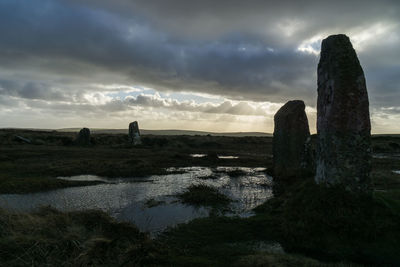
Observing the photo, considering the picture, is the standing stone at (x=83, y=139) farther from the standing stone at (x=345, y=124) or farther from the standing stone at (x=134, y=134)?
the standing stone at (x=345, y=124)

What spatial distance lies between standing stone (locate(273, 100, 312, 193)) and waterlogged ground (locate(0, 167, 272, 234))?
1.29 meters

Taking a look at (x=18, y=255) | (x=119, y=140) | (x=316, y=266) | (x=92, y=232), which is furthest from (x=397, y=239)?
(x=119, y=140)

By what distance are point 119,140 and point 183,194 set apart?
130 ft

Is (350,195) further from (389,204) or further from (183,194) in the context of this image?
(183,194)

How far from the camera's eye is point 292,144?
1681 cm

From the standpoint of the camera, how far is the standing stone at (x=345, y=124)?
324 inches

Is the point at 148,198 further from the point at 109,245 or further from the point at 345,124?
the point at 345,124

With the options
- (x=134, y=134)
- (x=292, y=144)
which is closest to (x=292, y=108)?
(x=292, y=144)

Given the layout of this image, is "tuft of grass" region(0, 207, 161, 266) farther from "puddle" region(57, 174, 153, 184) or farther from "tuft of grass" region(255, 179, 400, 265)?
"puddle" region(57, 174, 153, 184)

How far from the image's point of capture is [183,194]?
12898 mm

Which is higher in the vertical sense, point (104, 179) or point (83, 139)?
point (83, 139)

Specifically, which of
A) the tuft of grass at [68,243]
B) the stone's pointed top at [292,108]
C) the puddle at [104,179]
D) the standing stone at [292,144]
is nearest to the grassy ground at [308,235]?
the tuft of grass at [68,243]

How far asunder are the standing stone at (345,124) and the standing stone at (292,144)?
25.0 ft

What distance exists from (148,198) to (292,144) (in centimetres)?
978
